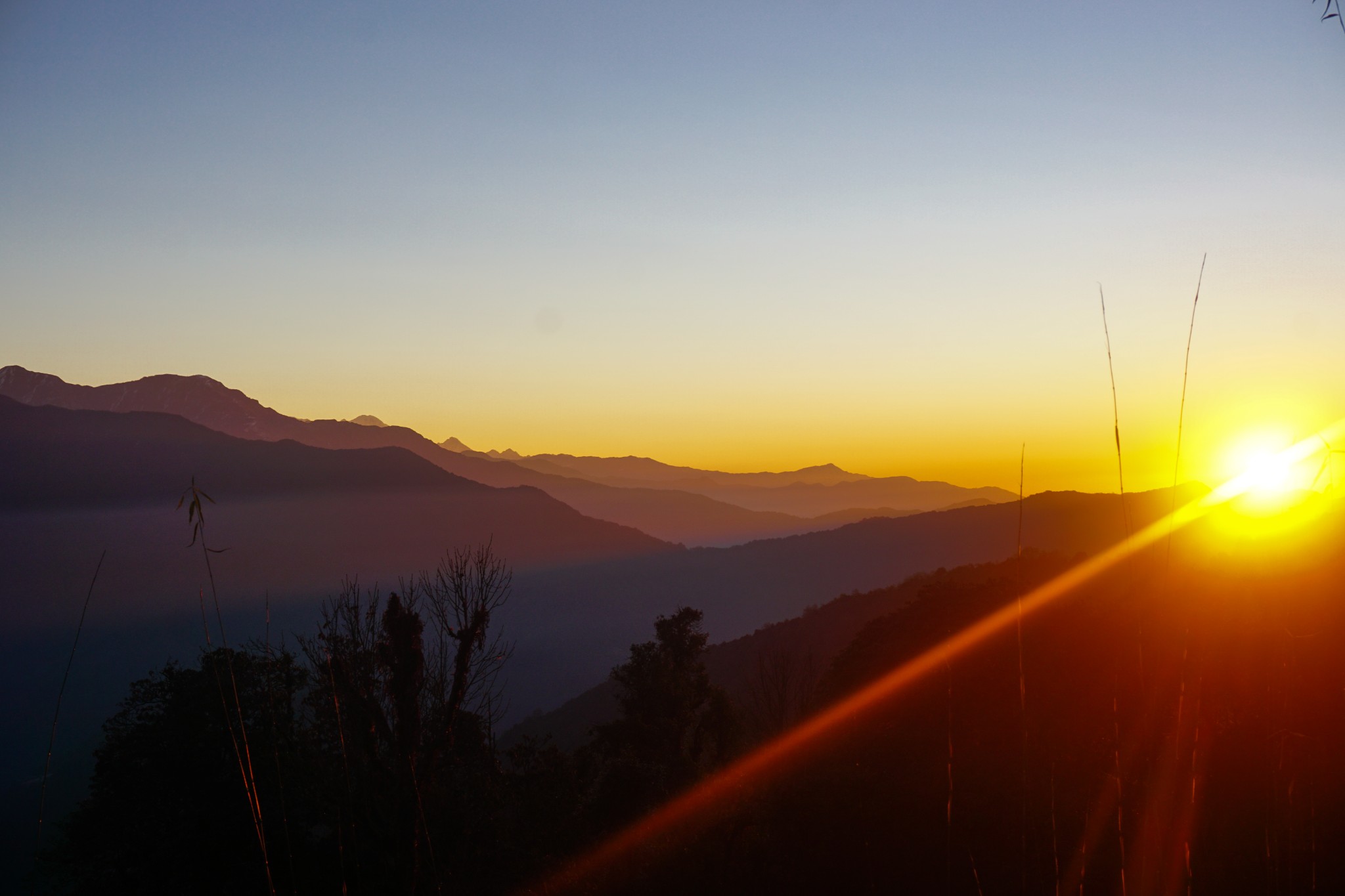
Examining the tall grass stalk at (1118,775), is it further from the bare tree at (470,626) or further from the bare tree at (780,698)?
the bare tree at (780,698)

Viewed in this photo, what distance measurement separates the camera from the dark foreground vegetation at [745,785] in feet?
38.7

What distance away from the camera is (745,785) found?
79.2 ft

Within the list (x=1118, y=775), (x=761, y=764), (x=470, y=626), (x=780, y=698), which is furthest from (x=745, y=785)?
A: (x=1118, y=775)

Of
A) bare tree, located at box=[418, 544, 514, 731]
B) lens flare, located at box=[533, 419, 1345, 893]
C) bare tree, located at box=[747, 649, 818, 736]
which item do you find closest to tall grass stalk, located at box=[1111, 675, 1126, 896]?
bare tree, located at box=[418, 544, 514, 731]

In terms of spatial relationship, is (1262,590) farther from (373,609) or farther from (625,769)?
(373,609)

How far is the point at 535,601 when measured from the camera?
19762 centimetres

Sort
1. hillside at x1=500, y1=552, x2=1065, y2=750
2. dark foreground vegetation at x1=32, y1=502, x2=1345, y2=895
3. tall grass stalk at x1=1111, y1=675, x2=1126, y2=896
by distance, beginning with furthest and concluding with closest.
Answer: hillside at x1=500, y1=552, x2=1065, y2=750 → dark foreground vegetation at x1=32, y1=502, x2=1345, y2=895 → tall grass stalk at x1=1111, y1=675, x2=1126, y2=896

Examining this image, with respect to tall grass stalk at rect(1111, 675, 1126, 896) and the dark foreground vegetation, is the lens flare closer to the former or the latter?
the dark foreground vegetation

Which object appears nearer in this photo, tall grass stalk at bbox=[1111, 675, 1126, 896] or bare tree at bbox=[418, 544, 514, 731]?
tall grass stalk at bbox=[1111, 675, 1126, 896]

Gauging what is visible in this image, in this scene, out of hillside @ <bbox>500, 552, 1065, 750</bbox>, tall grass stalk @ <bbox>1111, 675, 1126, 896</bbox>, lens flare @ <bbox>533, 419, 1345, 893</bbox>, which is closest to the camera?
tall grass stalk @ <bbox>1111, 675, 1126, 896</bbox>

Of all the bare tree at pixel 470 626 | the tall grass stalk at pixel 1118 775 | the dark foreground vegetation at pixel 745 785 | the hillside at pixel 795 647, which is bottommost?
the hillside at pixel 795 647

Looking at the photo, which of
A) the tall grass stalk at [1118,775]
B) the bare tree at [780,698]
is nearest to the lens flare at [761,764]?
the bare tree at [780,698]

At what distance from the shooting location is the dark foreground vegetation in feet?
38.7

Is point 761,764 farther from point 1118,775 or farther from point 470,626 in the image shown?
point 1118,775
